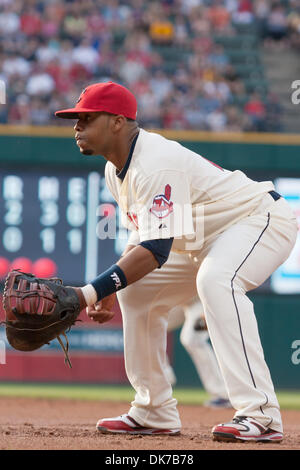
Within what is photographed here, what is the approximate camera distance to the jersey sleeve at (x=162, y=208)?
3.72 metres

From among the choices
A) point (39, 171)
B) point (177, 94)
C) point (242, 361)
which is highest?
point (177, 94)

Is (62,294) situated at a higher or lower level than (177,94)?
lower

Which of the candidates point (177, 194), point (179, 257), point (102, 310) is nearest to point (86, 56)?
point (179, 257)

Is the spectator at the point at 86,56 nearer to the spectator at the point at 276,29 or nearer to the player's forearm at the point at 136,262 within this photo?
the spectator at the point at 276,29

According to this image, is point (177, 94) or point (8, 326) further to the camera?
point (177, 94)

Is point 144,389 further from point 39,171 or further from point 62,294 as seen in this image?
point 39,171

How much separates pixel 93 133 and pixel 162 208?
52 centimetres

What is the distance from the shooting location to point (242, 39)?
12.6 meters

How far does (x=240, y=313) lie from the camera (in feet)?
12.6

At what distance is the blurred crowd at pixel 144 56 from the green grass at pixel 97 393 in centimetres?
299

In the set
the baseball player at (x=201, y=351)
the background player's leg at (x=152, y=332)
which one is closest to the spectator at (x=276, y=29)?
the baseball player at (x=201, y=351)

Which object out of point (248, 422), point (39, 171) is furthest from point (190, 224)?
point (39, 171)

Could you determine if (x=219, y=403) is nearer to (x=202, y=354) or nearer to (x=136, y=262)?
(x=202, y=354)
